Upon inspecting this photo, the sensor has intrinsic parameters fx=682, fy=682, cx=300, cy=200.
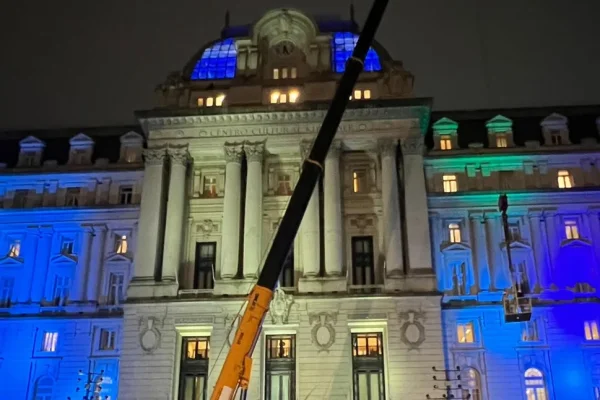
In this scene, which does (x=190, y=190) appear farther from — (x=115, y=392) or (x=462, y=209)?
(x=462, y=209)

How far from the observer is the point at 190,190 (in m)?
48.8

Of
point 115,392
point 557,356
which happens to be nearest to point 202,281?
point 115,392

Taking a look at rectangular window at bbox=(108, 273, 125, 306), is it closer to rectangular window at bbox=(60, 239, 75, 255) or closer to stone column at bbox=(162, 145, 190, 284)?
rectangular window at bbox=(60, 239, 75, 255)

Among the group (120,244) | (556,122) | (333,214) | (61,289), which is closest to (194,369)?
(120,244)

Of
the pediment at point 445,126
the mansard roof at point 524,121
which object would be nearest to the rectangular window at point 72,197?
the mansard roof at point 524,121

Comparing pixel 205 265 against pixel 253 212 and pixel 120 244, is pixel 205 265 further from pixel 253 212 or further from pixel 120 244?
pixel 120 244

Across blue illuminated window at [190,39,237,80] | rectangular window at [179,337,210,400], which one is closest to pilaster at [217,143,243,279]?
rectangular window at [179,337,210,400]

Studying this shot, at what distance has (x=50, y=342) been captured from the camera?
1874 inches

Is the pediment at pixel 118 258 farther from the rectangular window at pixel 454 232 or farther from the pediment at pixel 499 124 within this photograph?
the pediment at pixel 499 124

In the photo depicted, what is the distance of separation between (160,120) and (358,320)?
1970cm

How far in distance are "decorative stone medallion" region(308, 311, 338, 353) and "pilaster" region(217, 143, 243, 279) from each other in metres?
6.15

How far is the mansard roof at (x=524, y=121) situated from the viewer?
51156 millimetres

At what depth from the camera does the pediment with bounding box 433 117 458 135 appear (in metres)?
50.9

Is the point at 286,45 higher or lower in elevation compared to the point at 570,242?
higher
